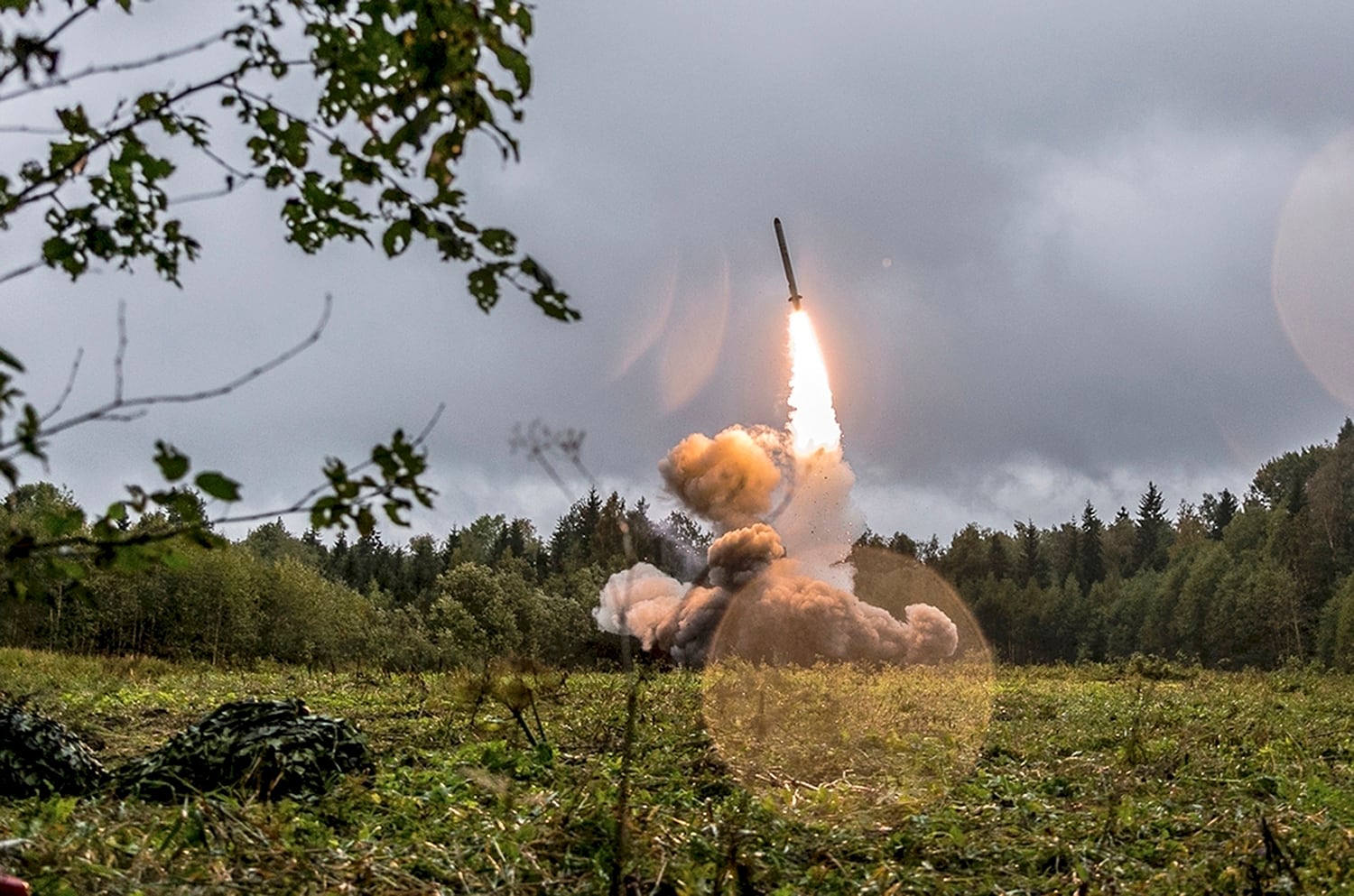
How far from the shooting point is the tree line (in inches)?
2175

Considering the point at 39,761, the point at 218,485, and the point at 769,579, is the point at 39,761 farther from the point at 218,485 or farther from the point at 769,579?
the point at 769,579

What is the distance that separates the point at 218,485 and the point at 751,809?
216 inches

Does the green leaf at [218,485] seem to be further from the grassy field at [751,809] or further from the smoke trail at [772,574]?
the smoke trail at [772,574]

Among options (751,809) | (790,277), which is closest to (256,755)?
(751,809)

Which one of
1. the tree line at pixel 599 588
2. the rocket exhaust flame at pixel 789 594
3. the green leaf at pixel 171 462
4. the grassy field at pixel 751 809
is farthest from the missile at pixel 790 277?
the green leaf at pixel 171 462

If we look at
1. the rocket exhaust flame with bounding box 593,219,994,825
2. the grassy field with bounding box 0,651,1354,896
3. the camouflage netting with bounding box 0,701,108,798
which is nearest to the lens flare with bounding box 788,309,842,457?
the rocket exhaust flame with bounding box 593,219,994,825

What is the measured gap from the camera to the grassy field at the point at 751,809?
20.0 feet

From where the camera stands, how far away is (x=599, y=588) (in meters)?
68.1

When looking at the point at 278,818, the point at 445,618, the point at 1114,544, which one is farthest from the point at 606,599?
the point at 1114,544

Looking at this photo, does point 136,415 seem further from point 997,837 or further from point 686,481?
point 686,481

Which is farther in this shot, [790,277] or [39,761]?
[790,277]

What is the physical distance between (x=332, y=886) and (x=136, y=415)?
308cm

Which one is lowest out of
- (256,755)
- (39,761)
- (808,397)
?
(39,761)

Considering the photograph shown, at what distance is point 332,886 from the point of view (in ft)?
18.6
